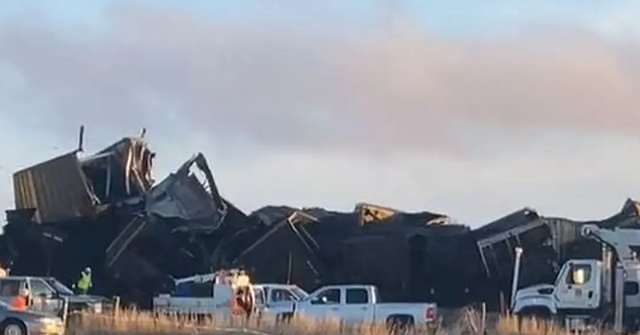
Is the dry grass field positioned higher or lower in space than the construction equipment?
lower

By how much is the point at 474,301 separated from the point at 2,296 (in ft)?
55.1

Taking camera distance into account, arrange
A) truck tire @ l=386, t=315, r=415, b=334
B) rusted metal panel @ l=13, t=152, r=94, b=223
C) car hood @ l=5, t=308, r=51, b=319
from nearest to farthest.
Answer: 1. car hood @ l=5, t=308, r=51, b=319
2. truck tire @ l=386, t=315, r=415, b=334
3. rusted metal panel @ l=13, t=152, r=94, b=223

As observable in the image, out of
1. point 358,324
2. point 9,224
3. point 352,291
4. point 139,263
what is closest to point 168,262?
point 139,263

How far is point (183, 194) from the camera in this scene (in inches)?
Answer: 2203

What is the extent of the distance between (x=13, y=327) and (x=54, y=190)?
2026cm

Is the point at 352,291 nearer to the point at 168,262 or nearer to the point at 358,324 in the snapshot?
the point at 358,324

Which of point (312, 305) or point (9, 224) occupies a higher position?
point (9, 224)

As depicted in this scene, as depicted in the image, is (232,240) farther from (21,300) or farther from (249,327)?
(249,327)

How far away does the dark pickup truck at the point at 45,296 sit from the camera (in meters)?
41.5

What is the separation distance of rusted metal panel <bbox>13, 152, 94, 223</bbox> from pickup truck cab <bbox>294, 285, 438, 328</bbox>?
13188 millimetres

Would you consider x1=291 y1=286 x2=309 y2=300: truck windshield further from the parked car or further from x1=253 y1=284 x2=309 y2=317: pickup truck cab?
the parked car

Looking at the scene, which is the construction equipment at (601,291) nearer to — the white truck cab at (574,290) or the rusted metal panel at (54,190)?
the white truck cab at (574,290)

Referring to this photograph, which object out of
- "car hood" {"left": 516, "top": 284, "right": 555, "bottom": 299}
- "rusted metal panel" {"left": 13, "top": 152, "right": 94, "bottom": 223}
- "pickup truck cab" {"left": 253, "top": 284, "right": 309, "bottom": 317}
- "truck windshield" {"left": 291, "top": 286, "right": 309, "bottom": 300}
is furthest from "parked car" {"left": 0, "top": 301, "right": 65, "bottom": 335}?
"rusted metal panel" {"left": 13, "top": 152, "right": 94, "bottom": 223}

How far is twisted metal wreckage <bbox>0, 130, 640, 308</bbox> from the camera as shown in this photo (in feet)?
169
